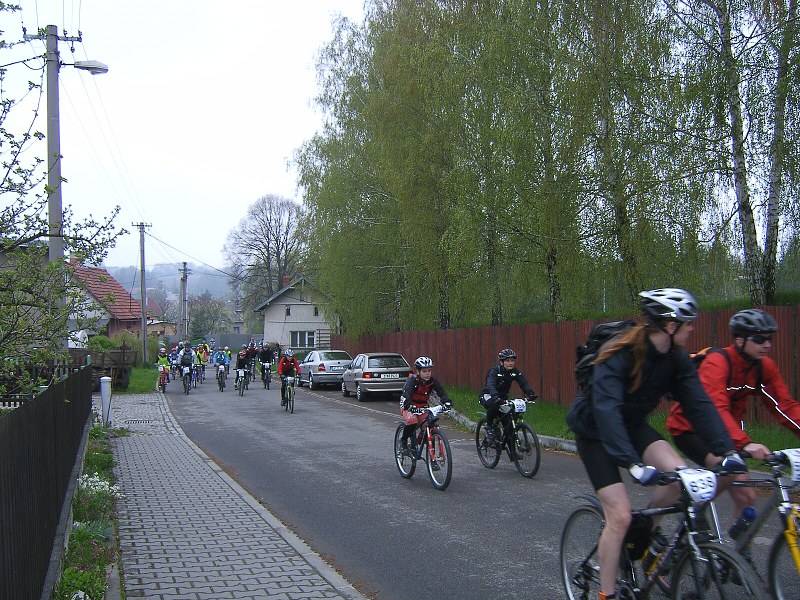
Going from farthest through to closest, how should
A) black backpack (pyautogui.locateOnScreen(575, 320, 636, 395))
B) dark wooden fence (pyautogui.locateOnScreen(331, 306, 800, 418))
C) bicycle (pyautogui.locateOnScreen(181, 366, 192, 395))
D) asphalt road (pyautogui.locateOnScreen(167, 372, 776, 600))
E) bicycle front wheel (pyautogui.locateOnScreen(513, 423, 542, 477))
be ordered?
bicycle (pyautogui.locateOnScreen(181, 366, 192, 395)) → dark wooden fence (pyautogui.locateOnScreen(331, 306, 800, 418)) → bicycle front wheel (pyautogui.locateOnScreen(513, 423, 542, 477)) → asphalt road (pyautogui.locateOnScreen(167, 372, 776, 600)) → black backpack (pyautogui.locateOnScreen(575, 320, 636, 395))

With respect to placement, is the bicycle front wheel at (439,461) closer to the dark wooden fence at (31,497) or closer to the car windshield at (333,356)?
the dark wooden fence at (31,497)

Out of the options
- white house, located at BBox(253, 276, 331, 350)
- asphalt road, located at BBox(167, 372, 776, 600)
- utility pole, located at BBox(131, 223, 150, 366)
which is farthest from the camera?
white house, located at BBox(253, 276, 331, 350)

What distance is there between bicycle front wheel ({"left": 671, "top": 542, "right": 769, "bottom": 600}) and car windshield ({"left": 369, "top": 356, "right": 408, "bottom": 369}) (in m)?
22.7

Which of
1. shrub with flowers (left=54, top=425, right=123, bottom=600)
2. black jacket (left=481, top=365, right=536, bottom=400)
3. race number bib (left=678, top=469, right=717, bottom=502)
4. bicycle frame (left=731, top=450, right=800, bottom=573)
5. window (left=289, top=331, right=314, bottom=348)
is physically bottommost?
shrub with flowers (left=54, top=425, right=123, bottom=600)

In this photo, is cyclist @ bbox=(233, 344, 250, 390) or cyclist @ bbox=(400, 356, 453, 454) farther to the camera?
cyclist @ bbox=(233, 344, 250, 390)

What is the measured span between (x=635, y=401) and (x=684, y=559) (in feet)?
2.75

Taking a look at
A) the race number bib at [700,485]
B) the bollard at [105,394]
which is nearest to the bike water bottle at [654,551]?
the race number bib at [700,485]

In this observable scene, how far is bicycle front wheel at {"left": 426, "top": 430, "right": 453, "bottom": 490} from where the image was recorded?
32.9ft

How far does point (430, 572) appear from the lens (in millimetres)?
6371

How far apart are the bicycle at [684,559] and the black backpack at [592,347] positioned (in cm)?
71

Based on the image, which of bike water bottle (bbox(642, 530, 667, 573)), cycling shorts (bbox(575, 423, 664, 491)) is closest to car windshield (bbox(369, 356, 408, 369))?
cycling shorts (bbox(575, 423, 664, 491))

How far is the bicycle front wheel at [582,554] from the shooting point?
4.68 meters

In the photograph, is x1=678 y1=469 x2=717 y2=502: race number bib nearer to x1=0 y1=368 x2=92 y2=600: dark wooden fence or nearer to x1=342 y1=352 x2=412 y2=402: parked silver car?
x1=0 y1=368 x2=92 y2=600: dark wooden fence

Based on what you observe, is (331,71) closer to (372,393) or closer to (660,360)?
(372,393)
